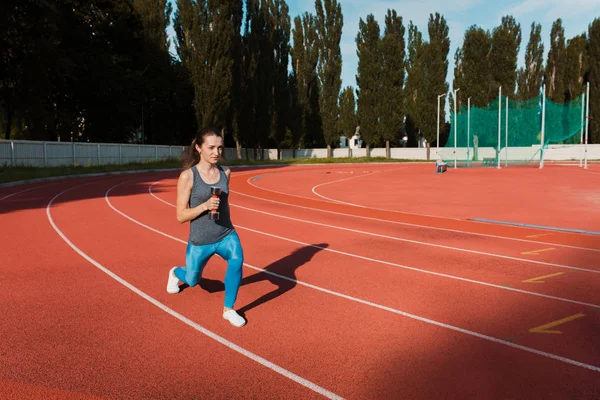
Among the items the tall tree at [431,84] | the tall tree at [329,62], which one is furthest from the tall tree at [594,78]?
the tall tree at [329,62]

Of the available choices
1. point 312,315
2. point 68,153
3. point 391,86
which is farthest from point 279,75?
point 312,315

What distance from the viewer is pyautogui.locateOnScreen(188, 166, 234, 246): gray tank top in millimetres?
4266

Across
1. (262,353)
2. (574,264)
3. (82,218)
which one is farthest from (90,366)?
(82,218)

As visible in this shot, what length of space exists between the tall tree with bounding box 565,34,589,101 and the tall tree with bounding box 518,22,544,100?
5214mm

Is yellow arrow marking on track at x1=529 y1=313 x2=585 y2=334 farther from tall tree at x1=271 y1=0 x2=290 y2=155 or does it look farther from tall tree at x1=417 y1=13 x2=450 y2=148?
tall tree at x1=417 y1=13 x2=450 y2=148

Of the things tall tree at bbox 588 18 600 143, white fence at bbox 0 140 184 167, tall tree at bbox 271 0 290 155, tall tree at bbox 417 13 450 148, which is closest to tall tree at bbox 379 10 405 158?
tall tree at bbox 417 13 450 148

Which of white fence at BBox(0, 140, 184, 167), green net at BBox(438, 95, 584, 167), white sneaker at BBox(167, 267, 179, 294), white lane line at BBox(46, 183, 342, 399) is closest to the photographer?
white lane line at BBox(46, 183, 342, 399)

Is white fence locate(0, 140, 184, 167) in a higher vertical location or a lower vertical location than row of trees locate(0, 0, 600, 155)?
lower

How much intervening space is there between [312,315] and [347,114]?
54128mm

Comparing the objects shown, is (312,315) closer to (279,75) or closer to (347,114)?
(279,75)

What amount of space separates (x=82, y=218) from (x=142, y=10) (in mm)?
45329

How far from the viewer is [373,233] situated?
9570mm

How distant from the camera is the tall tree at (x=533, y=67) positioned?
205 feet

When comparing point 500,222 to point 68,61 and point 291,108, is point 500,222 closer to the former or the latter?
point 68,61
